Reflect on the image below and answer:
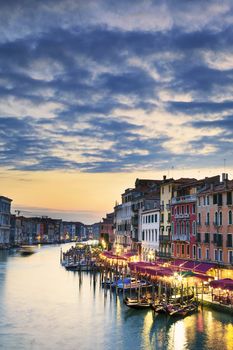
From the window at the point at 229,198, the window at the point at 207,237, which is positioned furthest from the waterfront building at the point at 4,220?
the window at the point at 229,198

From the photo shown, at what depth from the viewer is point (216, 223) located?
49.3 metres

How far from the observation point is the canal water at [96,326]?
33531 millimetres

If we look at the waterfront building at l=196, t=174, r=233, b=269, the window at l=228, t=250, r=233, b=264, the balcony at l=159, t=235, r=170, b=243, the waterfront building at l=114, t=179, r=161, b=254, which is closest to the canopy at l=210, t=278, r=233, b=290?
the waterfront building at l=196, t=174, r=233, b=269

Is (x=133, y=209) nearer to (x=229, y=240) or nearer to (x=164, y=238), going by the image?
(x=164, y=238)

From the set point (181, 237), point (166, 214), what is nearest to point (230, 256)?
point (181, 237)

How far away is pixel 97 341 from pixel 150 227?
1531 inches

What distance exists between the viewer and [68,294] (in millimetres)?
56531

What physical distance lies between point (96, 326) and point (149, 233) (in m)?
34.9

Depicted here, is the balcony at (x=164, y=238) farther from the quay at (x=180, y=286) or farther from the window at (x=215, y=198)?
the window at (x=215, y=198)

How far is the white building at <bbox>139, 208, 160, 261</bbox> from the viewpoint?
227ft

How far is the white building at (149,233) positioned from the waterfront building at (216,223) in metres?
16.0

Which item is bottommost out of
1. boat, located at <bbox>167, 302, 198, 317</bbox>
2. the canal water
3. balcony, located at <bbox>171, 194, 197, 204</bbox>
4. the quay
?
the canal water

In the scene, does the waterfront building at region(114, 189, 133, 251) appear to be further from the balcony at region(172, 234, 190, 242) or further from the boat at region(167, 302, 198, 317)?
the boat at region(167, 302, 198, 317)

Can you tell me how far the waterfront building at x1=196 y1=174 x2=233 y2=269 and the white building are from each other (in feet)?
52.4
